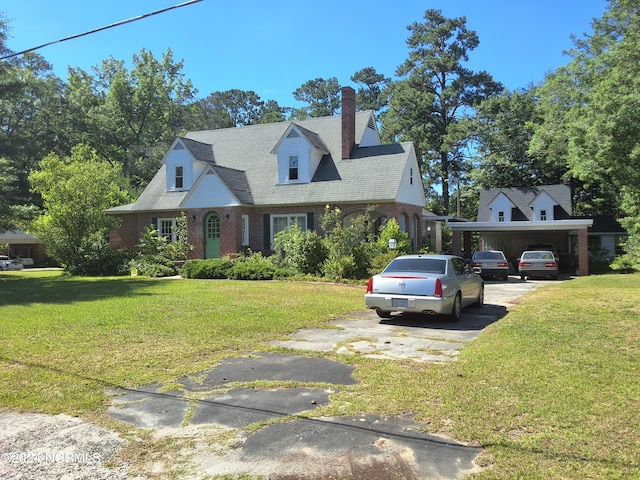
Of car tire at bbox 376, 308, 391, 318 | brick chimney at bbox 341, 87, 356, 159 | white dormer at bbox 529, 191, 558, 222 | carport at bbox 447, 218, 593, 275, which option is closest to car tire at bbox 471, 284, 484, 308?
car tire at bbox 376, 308, 391, 318

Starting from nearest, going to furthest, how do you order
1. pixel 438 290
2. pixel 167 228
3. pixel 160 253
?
1. pixel 438 290
2. pixel 160 253
3. pixel 167 228

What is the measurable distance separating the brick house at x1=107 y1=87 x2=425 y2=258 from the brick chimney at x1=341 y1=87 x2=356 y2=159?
54 millimetres

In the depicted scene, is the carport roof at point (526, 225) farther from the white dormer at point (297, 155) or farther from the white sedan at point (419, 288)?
the white sedan at point (419, 288)

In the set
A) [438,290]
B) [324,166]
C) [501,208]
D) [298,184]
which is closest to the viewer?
[438,290]

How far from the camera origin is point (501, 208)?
41.7 meters

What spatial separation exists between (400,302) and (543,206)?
3413cm

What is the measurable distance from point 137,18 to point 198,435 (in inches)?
248

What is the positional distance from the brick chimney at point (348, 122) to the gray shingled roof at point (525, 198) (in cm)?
1988

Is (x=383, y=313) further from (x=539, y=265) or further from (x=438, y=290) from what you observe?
(x=539, y=265)

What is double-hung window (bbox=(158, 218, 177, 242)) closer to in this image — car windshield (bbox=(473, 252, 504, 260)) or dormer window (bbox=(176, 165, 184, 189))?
dormer window (bbox=(176, 165, 184, 189))

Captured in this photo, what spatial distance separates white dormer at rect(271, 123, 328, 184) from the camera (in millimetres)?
26078

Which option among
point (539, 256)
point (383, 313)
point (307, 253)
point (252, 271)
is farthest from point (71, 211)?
point (539, 256)

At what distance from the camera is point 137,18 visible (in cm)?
750

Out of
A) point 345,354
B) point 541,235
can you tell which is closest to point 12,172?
point 345,354
